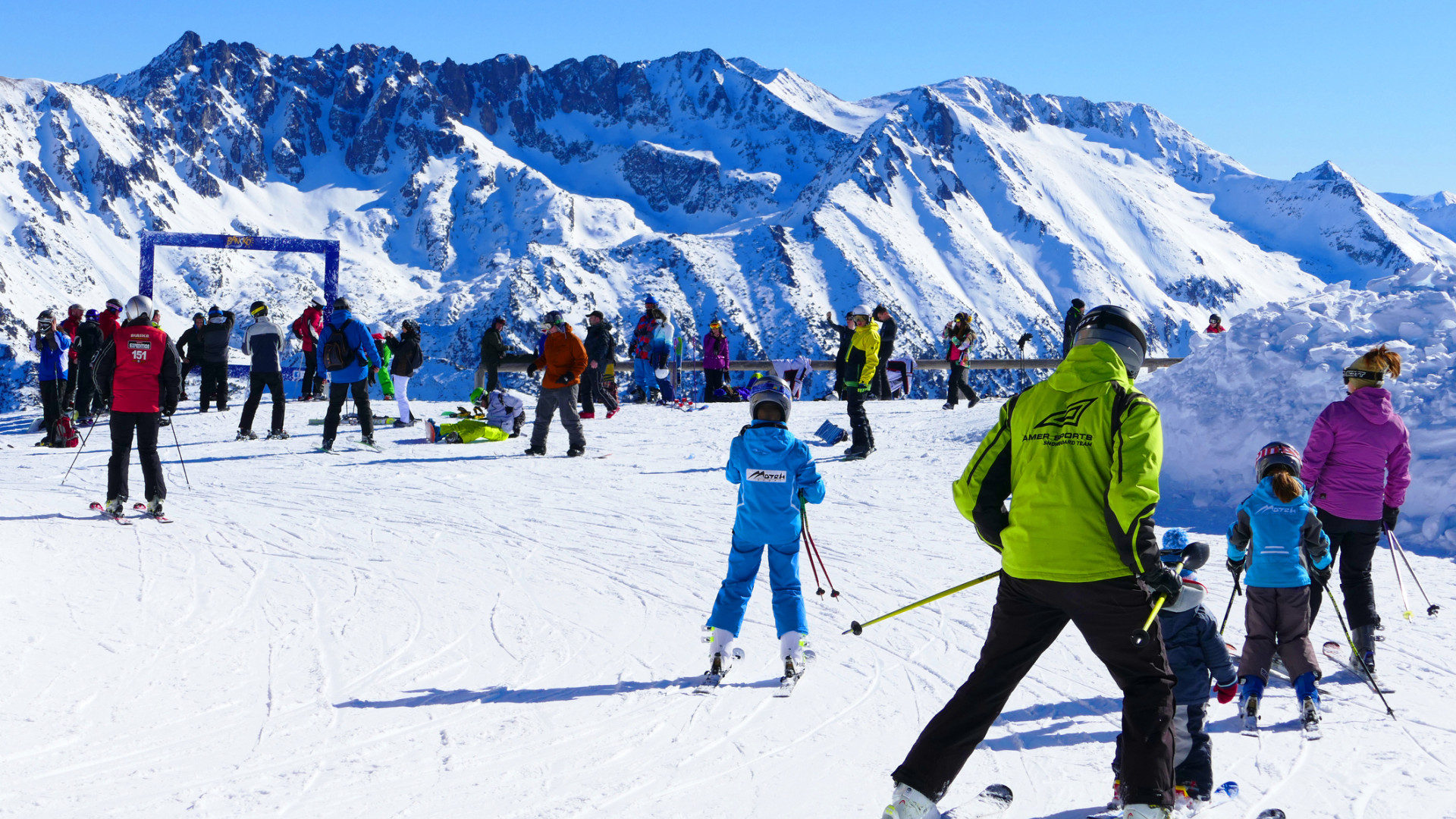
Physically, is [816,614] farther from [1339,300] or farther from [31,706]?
[1339,300]

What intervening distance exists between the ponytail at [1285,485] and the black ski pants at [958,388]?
11082 millimetres

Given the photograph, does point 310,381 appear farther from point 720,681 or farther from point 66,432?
point 720,681

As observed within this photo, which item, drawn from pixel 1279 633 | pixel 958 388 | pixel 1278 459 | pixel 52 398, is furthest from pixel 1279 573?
pixel 52 398

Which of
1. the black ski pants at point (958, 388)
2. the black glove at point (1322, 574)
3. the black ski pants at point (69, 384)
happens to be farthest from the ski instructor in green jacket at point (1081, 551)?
the black ski pants at point (69, 384)

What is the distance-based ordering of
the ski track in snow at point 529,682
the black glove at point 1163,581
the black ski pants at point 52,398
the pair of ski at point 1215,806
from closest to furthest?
1. the black glove at point 1163,581
2. the pair of ski at point 1215,806
3. the ski track in snow at point 529,682
4. the black ski pants at point 52,398

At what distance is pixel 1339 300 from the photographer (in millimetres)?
10922

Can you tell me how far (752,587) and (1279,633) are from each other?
2251mm

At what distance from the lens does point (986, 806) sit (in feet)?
11.1

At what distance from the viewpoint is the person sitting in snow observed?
3389mm

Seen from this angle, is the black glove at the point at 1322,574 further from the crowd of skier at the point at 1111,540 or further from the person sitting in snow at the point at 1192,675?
the person sitting in snow at the point at 1192,675

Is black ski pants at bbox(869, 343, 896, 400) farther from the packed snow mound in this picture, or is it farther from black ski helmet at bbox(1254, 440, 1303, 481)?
black ski helmet at bbox(1254, 440, 1303, 481)

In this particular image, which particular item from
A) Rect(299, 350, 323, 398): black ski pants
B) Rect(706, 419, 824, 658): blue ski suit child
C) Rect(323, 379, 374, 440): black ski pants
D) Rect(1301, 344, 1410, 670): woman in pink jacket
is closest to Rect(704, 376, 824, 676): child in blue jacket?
Rect(706, 419, 824, 658): blue ski suit child

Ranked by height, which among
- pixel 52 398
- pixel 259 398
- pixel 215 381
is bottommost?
pixel 52 398

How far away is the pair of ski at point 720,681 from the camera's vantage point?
4.59 metres
